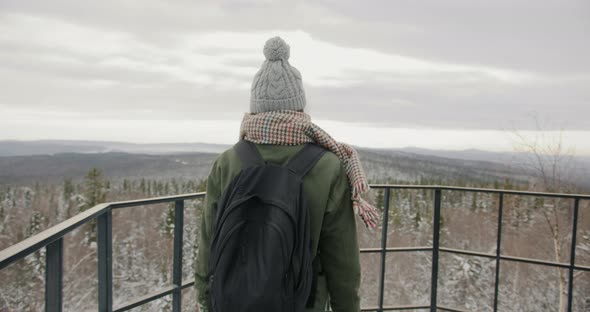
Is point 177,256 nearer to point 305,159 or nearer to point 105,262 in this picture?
point 105,262

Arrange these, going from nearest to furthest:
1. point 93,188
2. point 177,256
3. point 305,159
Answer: point 305,159, point 177,256, point 93,188

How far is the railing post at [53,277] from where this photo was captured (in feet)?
4.02

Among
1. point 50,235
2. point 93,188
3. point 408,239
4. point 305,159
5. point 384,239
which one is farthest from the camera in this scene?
point 93,188

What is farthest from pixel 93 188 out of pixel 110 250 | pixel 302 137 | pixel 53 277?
pixel 302 137

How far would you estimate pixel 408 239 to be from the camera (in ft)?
107

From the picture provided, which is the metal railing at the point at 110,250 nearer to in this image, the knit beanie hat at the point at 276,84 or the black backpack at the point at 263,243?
the black backpack at the point at 263,243

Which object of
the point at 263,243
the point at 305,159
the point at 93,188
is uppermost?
the point at 305,159

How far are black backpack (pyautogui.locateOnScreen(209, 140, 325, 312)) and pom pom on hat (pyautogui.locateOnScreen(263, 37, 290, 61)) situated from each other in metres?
0.44

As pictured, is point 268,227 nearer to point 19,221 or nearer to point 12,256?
point 12,256

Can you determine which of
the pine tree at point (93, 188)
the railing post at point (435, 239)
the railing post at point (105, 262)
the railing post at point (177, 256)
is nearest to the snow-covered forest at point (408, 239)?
the pine tree at point (93, 188)

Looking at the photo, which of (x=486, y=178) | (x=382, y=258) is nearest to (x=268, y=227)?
(x=382, y=258)

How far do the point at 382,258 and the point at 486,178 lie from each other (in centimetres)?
3388

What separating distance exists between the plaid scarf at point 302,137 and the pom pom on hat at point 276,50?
0.78ft

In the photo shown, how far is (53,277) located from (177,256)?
0.94m
